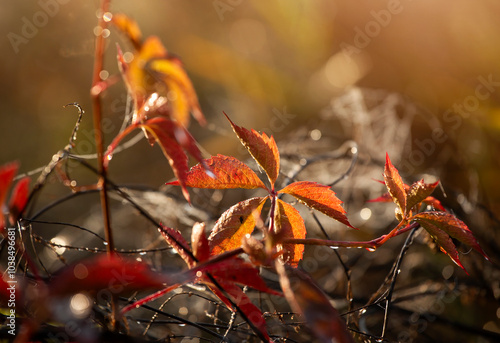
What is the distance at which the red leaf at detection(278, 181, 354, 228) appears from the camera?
1.91 feet

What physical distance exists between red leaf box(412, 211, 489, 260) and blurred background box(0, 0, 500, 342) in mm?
733

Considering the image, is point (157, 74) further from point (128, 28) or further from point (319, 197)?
point (319, 197)

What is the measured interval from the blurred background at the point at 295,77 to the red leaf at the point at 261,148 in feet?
2.31

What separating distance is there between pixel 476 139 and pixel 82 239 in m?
1.45

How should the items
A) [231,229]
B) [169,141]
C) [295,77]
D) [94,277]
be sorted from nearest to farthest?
1. [94,277]
2. [169,141]
3. [231,229]
4. [295,77]

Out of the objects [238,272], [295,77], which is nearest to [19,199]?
[238,272]

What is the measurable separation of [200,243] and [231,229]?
0.28 ft

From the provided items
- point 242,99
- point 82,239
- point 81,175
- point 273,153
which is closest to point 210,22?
point 242,99

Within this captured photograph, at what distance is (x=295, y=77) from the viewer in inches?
92.1

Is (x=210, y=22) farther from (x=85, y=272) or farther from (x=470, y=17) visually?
(x=85, y=272)

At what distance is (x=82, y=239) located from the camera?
1.44 m

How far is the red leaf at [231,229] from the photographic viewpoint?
560 mm

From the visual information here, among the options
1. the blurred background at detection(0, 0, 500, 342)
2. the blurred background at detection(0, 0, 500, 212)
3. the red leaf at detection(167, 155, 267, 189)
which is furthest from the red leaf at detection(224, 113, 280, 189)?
the blurred background at detection(0, 0, 500, 212)

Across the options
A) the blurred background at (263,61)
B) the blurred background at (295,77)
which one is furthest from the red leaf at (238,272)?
the blurred background at (263,61)
